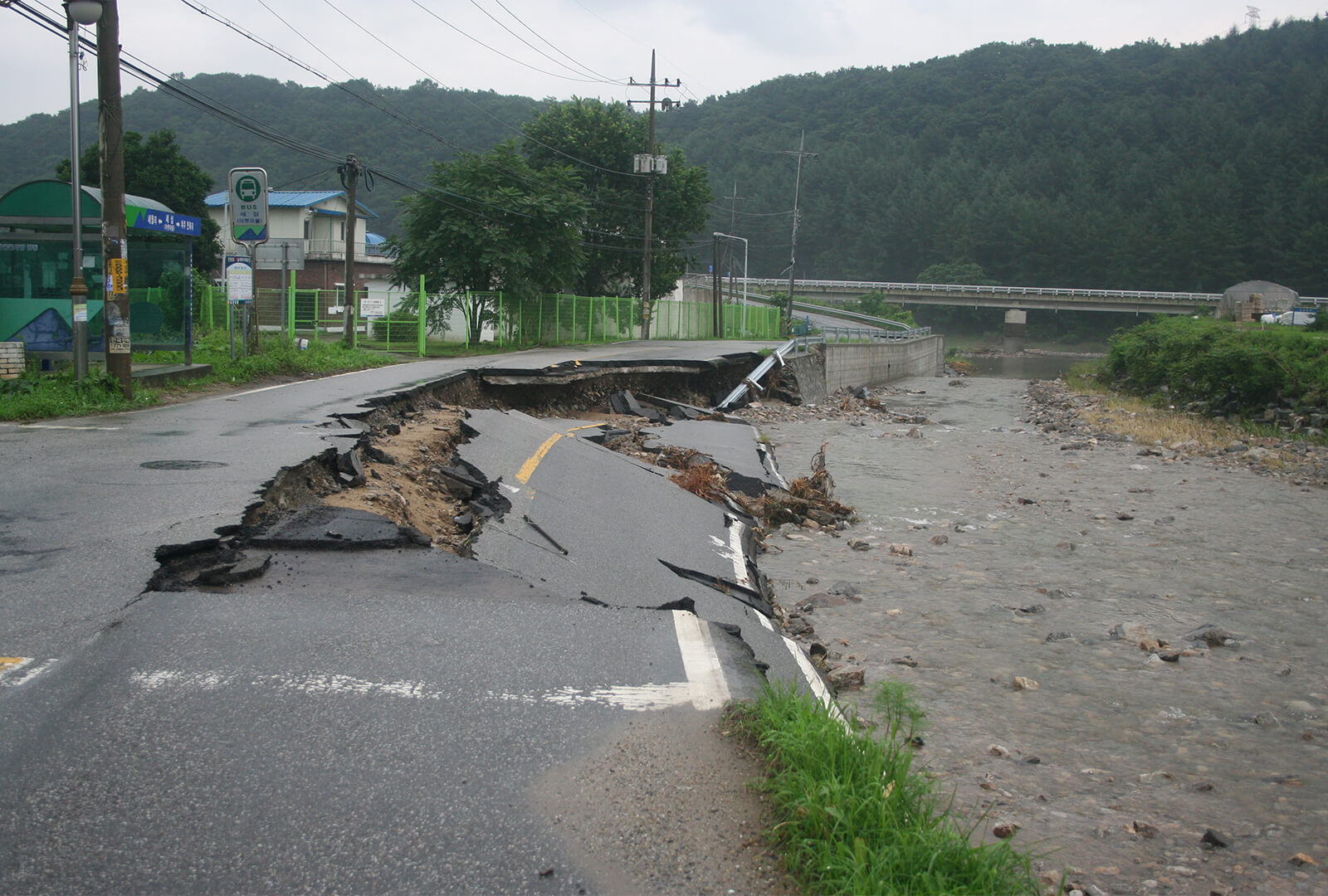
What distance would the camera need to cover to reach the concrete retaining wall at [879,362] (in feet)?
134

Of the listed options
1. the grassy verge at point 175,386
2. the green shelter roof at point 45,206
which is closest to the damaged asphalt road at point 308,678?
the grassy verge at point 175,386

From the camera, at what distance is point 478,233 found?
32.0 metres

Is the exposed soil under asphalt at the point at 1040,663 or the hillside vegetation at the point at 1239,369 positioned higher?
the hillside vegetation at the point at 1239,369

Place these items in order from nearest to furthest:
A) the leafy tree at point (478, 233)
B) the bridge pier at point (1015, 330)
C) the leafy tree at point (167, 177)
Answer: the leafy tree at point (478, 233) < the leafy tree at point (167, 177) < the bridge pier at point (1015, 330)

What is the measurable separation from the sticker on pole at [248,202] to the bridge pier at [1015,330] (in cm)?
9453

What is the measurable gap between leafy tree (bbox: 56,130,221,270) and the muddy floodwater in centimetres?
3882

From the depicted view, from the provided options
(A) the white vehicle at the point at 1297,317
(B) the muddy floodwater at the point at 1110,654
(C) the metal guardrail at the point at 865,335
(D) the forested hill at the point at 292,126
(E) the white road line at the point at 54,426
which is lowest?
(B) the muddy floodwater at the point at 1110,654

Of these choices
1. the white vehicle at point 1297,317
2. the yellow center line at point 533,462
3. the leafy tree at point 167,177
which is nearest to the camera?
the yellow center line at point 533,462

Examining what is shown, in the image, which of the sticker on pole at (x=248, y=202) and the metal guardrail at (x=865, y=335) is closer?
the sticker on pole at (x=248, y=202)

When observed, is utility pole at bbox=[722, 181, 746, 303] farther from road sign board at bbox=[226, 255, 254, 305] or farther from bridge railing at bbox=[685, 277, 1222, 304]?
road sign board at bbox=[226, 255, 254, 305]

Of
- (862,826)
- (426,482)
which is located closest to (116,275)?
(426,482)

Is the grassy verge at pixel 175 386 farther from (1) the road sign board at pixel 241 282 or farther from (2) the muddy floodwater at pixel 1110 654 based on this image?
(2) the muddy floodwater at pixel 1110 654

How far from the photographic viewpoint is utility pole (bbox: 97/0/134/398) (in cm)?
1312

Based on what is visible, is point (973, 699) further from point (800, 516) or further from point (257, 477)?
point (800, 516)
